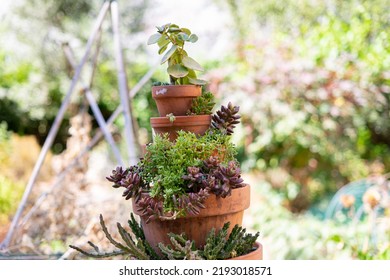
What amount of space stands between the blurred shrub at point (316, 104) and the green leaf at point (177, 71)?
144 inches

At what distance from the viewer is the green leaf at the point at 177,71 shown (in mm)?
1659

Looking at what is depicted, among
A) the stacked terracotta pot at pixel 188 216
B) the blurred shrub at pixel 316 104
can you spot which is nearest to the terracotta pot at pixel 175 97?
the stacked terracotta pot at pixel 188 216

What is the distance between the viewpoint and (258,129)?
5574mm

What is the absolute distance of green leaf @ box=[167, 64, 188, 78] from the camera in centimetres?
166

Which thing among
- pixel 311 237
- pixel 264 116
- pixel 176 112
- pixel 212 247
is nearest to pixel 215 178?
pixel 212 247

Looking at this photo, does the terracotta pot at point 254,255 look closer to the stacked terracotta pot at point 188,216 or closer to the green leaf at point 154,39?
the stacked terracotta pot at point 188,216

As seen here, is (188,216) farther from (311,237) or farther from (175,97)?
(311,237)

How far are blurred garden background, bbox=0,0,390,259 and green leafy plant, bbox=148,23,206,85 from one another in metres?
1.82

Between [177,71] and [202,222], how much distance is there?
0.49 metres

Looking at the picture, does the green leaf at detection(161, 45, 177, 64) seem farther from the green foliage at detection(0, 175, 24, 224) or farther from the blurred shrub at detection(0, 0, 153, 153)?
the blurred shrub at detection(0, 0, 153, 153)

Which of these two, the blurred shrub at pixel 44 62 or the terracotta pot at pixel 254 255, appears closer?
the terracotta pot at pixel 254 255

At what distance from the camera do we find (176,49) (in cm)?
169

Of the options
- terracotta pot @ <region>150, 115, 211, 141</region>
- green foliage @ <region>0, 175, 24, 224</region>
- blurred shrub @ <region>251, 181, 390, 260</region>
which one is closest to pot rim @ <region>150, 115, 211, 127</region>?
terracotta pot @ <region>150, 115, 211, 141</region>
